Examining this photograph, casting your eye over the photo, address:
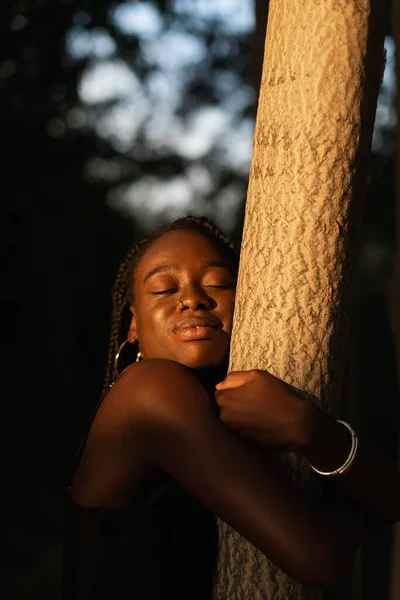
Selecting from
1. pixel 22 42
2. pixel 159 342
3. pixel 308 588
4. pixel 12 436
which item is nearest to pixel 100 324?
pixel 12 436

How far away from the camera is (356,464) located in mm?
1956

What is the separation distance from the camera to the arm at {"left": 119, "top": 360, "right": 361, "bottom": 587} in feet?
5.90

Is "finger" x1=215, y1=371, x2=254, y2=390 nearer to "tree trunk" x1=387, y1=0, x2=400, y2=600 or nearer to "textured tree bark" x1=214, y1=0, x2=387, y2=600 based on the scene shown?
"textured tree bark" x1=214, y1=0, x2=387, y2=600

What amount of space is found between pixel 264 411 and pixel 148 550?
1.73ft

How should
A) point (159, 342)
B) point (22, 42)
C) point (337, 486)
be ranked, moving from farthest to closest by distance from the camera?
1. point (22, 42)
2. point (159, 342)
3. point (337, 486)

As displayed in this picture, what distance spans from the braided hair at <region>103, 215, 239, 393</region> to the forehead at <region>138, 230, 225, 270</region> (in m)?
0.04

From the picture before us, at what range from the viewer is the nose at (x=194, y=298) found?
2445mm

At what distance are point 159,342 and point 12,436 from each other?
22.0ft

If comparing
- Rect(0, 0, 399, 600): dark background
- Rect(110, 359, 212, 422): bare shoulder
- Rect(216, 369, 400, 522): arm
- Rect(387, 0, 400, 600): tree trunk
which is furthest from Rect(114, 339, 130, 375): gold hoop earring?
Rect(0, 0, 399, 600): dark background

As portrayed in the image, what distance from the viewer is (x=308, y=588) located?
203 centimetres

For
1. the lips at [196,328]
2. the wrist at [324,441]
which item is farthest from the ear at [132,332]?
the wrist at [324,441]

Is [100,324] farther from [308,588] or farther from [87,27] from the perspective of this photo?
[308,588]

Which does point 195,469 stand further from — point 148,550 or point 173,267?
point 173,267

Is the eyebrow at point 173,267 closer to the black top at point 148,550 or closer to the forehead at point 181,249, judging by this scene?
the forehead at point 181,249
